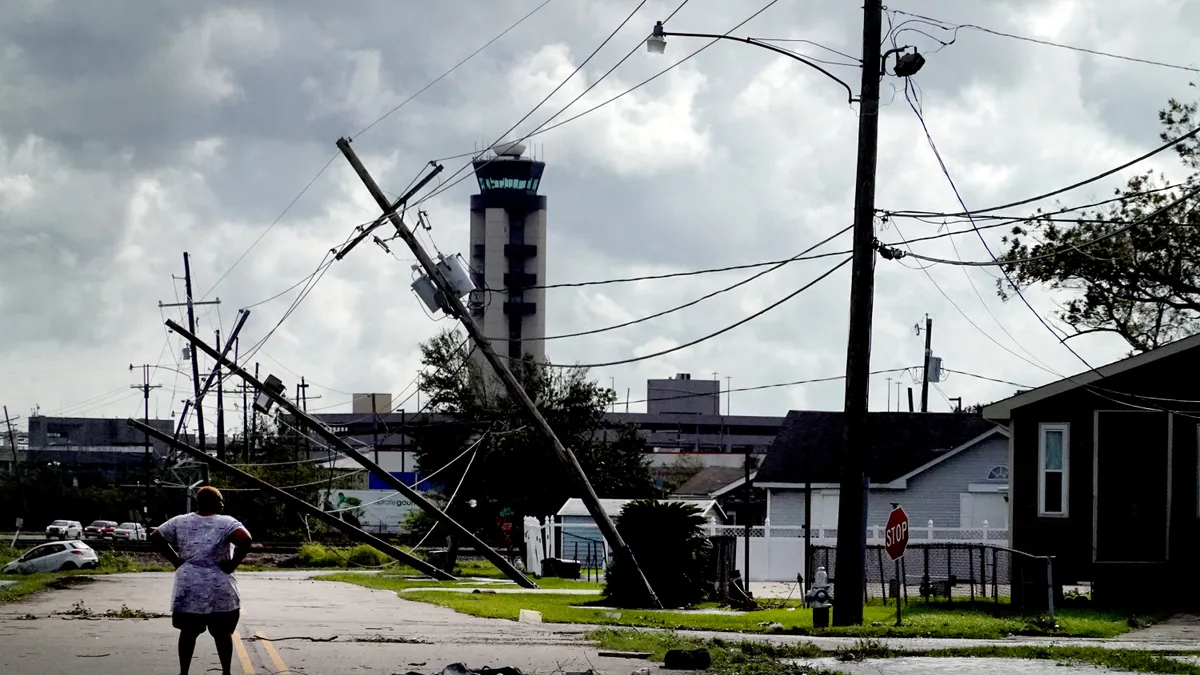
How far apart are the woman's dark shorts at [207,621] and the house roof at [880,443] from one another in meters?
37.0

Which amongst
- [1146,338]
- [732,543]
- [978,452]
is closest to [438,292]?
[732,543]

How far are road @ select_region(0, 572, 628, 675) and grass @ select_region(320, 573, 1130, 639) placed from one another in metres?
1.45

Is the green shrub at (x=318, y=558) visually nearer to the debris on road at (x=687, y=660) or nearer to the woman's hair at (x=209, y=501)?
the debris on road at (x=687, y=660)

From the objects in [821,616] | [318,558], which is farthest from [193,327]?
[821,616]

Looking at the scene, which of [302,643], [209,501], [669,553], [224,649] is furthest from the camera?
[669,553]

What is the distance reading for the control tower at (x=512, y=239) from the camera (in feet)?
461

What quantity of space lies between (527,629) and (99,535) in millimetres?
67047

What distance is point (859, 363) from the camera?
21.1m

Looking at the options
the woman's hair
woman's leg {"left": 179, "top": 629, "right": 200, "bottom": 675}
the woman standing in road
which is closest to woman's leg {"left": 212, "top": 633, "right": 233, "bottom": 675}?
the woman standing in road

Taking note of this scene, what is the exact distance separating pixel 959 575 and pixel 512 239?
11234cm

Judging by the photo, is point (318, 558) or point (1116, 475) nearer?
point (1116, 475)

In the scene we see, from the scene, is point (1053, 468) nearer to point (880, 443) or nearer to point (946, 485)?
point (946, 485)

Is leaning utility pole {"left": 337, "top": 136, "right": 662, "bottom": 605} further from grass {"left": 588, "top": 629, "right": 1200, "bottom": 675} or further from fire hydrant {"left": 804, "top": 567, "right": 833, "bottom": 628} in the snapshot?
grass {"left": 588, "top": 629, "right": 1200, "bottom": 675}

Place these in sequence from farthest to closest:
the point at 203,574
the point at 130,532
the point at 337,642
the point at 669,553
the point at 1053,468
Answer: the point at 130,532 < the point at 669,553 < the point at 1053,468 < the point at 337,642 < the point at 203,574
